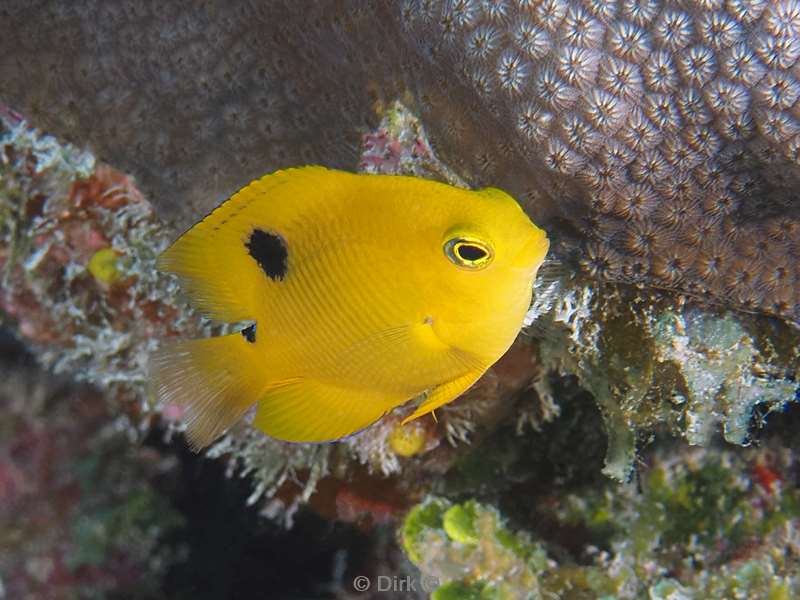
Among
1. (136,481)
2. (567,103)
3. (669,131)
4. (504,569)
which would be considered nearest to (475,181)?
(567,103)

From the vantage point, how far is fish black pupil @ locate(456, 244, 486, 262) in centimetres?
161

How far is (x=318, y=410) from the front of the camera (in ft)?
6.23

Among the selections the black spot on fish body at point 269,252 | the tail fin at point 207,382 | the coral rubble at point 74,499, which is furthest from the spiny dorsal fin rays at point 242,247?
the coral rubble at point 74,499

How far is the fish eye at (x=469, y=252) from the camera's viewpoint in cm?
160

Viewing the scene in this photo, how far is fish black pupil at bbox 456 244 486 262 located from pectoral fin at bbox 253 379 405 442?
0.50m

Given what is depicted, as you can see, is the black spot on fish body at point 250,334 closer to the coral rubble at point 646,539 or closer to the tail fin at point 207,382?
the tail fin at point 207,382

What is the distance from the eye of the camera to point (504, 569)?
11.0 feet

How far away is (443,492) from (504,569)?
88 cm

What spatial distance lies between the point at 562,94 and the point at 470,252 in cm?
87

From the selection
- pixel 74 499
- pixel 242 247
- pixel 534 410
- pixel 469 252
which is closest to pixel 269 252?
pixel 242 247

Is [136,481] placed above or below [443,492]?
above

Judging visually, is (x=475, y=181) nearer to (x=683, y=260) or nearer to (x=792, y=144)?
(x=683, y=260)

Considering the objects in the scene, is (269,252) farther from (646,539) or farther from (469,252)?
(646,539)

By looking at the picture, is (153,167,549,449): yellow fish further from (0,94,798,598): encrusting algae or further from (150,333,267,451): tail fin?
(0,94,798,598): encrusting algae
